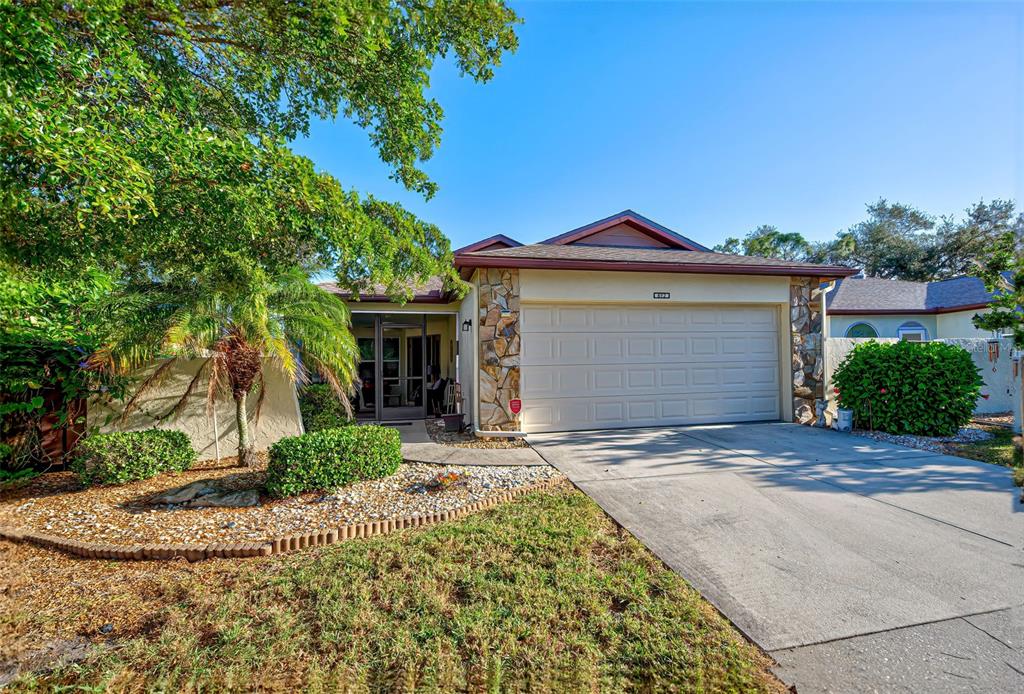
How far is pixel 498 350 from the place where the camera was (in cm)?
756

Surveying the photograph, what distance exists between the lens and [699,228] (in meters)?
18.0

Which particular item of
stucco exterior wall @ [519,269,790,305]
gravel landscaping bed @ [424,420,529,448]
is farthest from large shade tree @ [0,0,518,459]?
gravel landscaping bed @ [424,420,529,448]

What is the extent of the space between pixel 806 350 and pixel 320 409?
31.5ft

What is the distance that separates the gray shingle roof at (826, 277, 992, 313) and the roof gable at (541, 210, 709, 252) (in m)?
9.71

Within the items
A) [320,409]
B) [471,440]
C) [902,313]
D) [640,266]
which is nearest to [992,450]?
[640,266]

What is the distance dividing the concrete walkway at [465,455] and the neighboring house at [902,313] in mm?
15771

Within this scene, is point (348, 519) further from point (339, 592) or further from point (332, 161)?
point (332, 161)

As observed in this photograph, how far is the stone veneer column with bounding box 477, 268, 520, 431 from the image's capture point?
7.52 metres

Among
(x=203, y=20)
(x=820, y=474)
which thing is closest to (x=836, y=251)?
(x=820, y=474)

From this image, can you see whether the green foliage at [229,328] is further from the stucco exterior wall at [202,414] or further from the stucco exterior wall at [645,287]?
the stucco exterior wall at [645,287]

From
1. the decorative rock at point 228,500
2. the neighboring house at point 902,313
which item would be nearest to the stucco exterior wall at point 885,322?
the neighboring house at point 902,313

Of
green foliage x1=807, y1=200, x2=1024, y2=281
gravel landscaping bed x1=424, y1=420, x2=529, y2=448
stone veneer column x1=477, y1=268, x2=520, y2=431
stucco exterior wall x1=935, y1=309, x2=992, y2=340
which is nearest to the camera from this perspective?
gravel landscaping bed x1=424, y1=420, x2=529, y2=448

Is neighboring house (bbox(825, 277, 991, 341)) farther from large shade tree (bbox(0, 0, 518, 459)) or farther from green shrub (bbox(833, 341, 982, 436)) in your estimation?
large shade tree (bbox(0, 0, 518, 459))

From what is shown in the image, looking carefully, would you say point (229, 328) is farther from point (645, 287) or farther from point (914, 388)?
point (914, 388)
